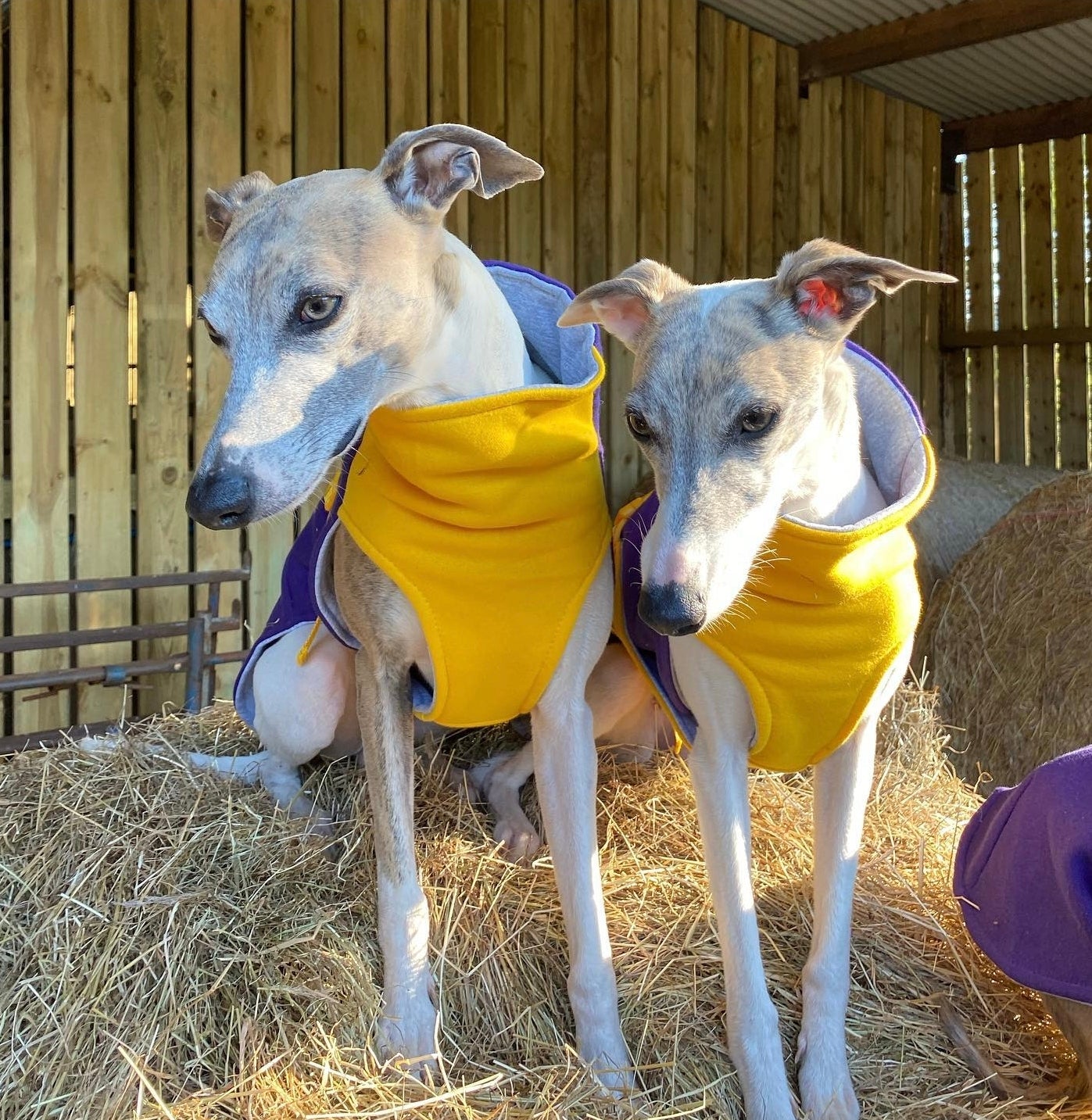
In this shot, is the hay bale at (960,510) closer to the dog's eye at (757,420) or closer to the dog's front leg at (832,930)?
the dog's front leg at (832,930)

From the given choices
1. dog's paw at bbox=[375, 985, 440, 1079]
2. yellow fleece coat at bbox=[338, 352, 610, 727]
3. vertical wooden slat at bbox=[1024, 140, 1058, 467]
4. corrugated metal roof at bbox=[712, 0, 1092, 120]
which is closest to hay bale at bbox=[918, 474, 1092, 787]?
yellow fleece coat at bbox=[338, 352, 610, 727]

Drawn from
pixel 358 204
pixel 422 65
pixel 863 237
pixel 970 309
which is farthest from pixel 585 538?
pixel 970 309

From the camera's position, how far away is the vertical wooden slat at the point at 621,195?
708 centimetres

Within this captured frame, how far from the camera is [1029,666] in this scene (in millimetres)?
4672

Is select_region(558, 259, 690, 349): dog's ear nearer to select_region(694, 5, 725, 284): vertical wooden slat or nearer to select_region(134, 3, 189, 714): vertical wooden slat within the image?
select_region(134, 3, 189, 714): vertical wooden slat

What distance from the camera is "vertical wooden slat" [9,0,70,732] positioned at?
4.68 m

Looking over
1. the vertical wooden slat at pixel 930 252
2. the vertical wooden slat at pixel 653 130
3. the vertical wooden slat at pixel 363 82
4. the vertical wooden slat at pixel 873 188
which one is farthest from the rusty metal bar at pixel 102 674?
the vertical wooden slat at pixel 930 252

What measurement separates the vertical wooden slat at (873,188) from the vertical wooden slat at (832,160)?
0.32 metres

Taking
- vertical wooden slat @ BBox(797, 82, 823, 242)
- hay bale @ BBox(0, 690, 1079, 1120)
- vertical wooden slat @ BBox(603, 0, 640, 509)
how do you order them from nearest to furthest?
hay bale @ BBox(0, 690, 1079, 1120) < vertical wooden slat @ BBox(603, 0, 640, 509) < vertical wooden slat @ BBox(797, 82, 823, 242)

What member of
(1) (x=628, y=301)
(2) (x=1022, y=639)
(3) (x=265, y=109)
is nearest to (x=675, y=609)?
(1) (x=628, y=301)

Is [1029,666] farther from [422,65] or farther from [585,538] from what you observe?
[422,65]

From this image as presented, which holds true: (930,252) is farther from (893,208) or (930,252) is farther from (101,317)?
A: (101,317)

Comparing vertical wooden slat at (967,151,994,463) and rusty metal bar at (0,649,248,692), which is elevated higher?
vertical wooden slat at (967,151,994,463)

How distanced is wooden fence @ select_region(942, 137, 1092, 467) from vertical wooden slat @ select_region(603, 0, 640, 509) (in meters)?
4.00
